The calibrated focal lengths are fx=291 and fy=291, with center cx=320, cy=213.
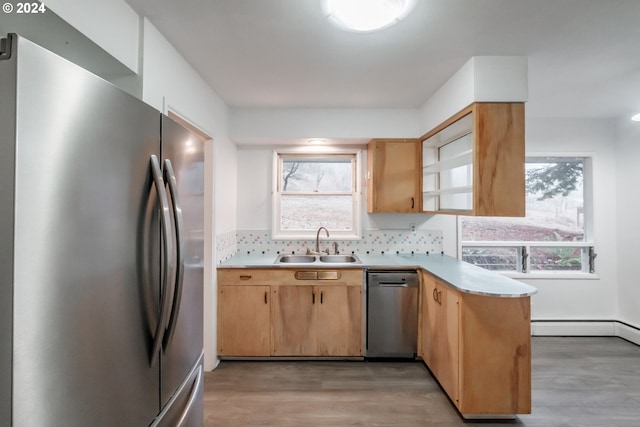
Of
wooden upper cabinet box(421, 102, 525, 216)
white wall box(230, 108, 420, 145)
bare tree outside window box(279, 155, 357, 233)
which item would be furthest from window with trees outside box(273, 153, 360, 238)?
wooden upper cabinet box(421, 102, 525, 216)

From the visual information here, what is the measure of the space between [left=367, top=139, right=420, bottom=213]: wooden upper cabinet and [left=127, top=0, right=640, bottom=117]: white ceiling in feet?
1.69

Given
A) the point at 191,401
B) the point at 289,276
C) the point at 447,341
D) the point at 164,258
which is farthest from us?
the point at 289,276

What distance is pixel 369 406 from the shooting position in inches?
83.4

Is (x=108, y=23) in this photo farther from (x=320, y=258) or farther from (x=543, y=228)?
(x=543, y=228)

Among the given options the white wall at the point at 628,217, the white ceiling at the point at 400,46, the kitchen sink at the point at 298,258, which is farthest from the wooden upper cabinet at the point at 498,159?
the white wall at the point at 628,217

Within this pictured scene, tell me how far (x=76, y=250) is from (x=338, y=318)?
2426 millimetres

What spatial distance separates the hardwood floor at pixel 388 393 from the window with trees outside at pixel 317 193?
1.47 m

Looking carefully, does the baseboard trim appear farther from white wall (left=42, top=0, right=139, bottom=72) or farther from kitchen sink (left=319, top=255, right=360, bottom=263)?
white wall (left=42, top=0, right=139, bottom=72)

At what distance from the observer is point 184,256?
111 centimetres

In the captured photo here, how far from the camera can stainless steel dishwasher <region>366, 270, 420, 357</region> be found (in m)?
2.72

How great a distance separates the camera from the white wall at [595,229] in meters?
3.41

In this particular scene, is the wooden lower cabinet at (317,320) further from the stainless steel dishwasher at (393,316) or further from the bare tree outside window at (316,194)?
the bare tree outside window at (316,194)

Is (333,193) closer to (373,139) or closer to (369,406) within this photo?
(373,139)

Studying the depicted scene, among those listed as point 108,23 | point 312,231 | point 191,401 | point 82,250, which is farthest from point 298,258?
point 82,250
